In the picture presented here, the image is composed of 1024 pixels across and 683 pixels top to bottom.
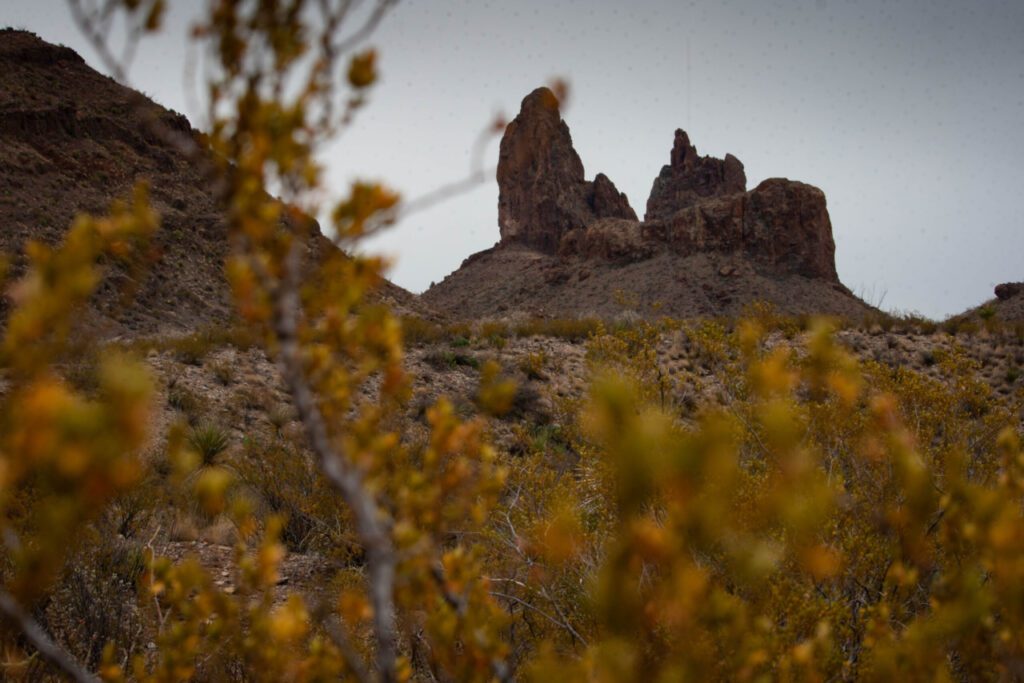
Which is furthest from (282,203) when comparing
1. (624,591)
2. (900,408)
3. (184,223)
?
(184,223)

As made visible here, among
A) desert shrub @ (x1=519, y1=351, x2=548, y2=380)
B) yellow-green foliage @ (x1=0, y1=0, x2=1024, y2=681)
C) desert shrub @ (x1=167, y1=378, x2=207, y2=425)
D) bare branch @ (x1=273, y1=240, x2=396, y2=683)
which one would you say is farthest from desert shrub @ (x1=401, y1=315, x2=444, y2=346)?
bare branch @ (x1=273, y1=240, x2=396, y2=683)

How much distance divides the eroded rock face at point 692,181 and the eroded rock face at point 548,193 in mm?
4243

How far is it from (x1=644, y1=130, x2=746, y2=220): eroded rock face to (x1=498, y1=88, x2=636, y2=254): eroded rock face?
4243 millimetres

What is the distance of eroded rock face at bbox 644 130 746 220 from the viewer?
66.9m

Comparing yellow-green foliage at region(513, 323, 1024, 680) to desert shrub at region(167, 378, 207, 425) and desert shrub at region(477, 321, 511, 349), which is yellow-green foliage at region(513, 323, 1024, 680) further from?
desert shrub at region(477, 321, 511, 349)

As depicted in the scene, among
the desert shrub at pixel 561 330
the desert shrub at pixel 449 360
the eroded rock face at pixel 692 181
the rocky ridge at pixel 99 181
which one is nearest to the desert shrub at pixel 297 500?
the desert shrub at pixel 449 360

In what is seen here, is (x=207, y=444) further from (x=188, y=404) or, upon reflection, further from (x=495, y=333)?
(x=495, y=333)

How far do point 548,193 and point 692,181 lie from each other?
55.6ft

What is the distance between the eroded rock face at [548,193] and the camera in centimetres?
6588

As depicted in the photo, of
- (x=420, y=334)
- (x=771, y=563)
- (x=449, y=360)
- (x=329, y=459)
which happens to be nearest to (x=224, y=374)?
(x=449, y=360)

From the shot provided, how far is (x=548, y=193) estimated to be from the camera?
66375 millimetres

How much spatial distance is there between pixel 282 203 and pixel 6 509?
4.09 meters

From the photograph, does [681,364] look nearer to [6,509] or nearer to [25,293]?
[6,509]

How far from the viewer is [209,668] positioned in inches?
107
